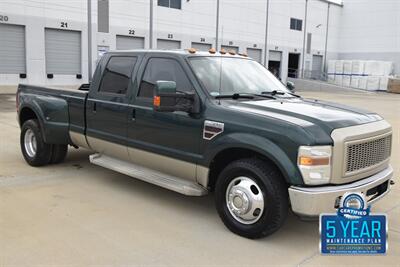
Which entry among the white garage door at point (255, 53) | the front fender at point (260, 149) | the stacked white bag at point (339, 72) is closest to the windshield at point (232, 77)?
the front fender at point (260, 149)

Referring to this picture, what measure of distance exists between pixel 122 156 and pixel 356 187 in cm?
307

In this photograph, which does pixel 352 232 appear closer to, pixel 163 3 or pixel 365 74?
pixel 163 3

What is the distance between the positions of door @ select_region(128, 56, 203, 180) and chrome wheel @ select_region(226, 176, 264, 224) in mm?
586

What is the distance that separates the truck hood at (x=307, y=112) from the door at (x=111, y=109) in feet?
5.28

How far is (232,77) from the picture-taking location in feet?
17.9

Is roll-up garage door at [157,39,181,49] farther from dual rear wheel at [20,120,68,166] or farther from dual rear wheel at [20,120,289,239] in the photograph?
dual rear wheel at [20,120,289,239]

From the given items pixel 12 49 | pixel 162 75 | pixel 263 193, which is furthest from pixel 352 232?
pixel 12 49

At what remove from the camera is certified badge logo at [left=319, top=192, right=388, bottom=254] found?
386 cm

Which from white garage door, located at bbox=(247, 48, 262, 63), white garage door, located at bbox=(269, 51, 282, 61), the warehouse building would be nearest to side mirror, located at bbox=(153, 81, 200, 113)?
the warehouse building

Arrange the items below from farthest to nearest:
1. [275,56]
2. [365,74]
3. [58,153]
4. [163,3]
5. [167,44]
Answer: [275,56], [365,74], [167,44], [163,3], [58,153]

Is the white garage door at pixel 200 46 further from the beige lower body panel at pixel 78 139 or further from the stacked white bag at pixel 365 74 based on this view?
the beige lower body panel at pixel 78 139

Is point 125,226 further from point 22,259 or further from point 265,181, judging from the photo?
point 265,181

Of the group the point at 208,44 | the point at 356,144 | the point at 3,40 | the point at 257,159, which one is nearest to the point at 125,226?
the point at 257,159

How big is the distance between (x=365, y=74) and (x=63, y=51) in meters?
31.2
